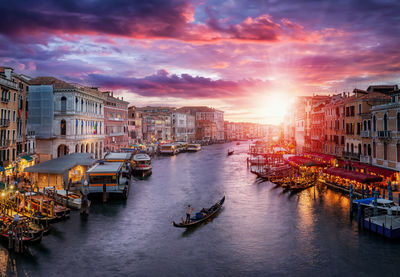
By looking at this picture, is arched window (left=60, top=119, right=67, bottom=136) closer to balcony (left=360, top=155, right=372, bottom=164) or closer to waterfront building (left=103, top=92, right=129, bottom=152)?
waterfront building (left=103, top=92, right=129, bottom=152)

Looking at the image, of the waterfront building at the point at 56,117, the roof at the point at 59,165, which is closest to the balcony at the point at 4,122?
the roof at the point at 59,165

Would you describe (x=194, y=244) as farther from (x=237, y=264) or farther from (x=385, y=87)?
(x=385, y=87)

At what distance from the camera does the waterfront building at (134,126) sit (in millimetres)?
79250

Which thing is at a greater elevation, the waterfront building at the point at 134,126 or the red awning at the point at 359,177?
the waterfront building at the point at 134,126

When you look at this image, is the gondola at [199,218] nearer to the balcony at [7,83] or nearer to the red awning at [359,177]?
the red awning at [359,177]

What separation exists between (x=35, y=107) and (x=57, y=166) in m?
17.3

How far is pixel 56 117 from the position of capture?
43.5m

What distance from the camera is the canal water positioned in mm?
15266

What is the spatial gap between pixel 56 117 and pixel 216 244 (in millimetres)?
33995

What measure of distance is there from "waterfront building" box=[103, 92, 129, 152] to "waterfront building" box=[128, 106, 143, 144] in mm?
9578

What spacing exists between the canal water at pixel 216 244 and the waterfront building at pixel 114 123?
3358cm

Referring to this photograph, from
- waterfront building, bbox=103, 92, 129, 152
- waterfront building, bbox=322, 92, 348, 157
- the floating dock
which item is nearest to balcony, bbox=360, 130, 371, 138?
waterfront building, bbox=322, 92, 348, 157

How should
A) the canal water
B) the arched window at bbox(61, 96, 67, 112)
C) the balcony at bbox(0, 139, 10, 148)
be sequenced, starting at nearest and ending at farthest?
the canal water, the balcony at bbox(0, 139, 10, 148), the arched window at bbox(61, 96, 67, 112)

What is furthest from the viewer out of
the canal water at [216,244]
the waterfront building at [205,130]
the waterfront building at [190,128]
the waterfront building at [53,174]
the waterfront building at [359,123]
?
the waterfront building at [205,130]
